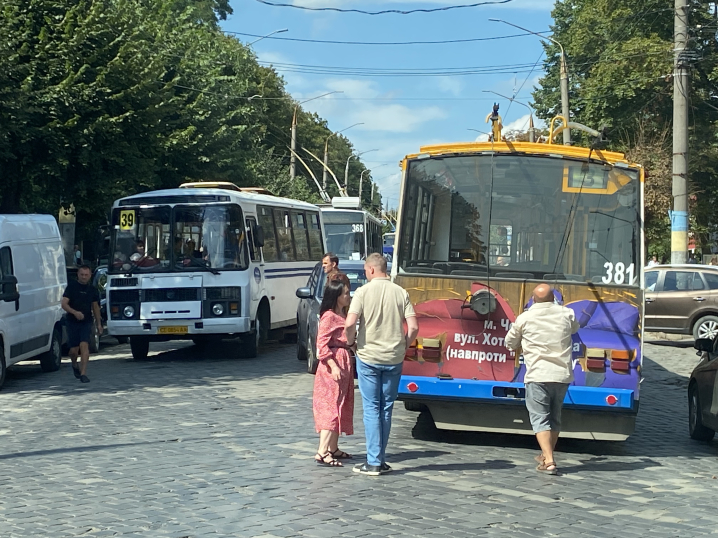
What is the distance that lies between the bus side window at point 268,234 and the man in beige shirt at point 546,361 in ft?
37.0

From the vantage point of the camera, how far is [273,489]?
8086mm

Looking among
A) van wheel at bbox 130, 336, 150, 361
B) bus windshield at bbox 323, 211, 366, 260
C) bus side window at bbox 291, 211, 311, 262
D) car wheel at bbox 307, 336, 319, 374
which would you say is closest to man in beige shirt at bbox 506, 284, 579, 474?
car wheel at bbox 307, 336, 319, 374

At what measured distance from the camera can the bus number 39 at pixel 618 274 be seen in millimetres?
9961

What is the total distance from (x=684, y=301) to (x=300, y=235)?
8.59 metres

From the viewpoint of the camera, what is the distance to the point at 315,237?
2503cm

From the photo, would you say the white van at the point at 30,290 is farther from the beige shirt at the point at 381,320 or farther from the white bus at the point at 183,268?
the beige shirt at the point at 381,320

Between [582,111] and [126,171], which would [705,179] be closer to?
[582,111]

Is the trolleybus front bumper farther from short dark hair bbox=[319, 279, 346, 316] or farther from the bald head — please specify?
short dark hair bbox=[319, 279, 346, 316]

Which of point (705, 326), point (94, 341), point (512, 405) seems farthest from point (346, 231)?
point (512, 405)

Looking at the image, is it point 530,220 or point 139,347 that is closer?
point 530,220

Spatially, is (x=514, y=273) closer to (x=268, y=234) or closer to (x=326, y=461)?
(x=326, y=461)

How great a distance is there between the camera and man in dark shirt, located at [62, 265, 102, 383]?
50.0 feet

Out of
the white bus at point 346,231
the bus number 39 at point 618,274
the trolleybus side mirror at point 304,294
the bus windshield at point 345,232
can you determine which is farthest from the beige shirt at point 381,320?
the bus windshield at point 345,232

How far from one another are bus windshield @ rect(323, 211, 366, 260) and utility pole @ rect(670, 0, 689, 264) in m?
11.5
